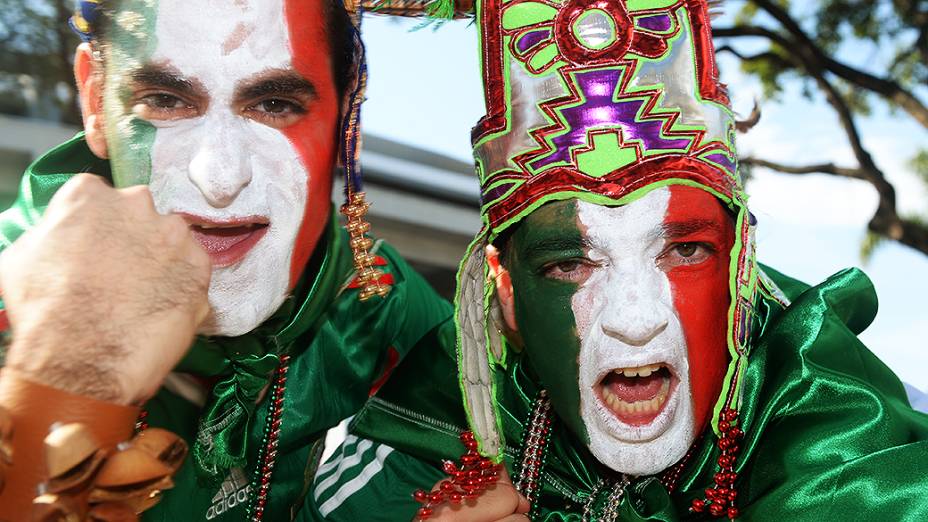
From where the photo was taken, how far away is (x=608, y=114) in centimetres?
233

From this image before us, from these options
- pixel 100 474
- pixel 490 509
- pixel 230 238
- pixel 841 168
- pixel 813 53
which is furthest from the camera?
pixel 813 53

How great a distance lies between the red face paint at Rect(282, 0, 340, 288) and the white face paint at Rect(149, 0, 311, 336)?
2 cm

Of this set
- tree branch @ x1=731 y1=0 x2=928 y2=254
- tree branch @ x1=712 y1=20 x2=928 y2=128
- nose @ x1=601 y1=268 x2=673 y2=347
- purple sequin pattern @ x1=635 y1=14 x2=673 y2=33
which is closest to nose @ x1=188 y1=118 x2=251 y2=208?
nose @ x1=601 y1=268 x2=673 y2=347

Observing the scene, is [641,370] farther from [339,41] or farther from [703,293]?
[339,41]

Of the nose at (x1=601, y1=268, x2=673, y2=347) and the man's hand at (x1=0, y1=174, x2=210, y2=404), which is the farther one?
the nose at (x1=601, y1=268, x2=673, y2=347)

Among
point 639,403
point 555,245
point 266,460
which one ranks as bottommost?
point 266,460

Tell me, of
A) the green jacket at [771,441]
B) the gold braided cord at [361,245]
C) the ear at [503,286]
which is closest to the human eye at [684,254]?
the green jacket at [771,441]

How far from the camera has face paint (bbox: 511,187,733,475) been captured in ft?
7.38

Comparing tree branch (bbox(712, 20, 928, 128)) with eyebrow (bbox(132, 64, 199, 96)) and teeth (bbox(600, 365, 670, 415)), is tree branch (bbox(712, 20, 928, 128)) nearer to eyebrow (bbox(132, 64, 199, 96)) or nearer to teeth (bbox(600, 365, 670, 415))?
teeth (bbox(600, 365, 670, 415))

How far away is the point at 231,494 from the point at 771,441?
49.6 inches

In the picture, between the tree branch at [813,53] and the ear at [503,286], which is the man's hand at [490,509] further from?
the tree branch at [813,53]

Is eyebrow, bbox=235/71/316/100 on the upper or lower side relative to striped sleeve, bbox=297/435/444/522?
upper

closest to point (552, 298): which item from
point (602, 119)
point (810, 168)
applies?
point (602, 119)

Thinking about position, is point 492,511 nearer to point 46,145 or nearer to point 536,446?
point 536,446
